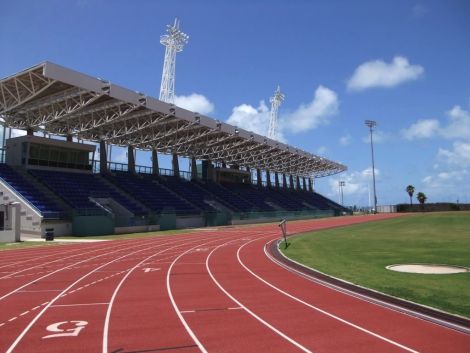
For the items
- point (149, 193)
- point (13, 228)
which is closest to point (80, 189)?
point (149, 193)

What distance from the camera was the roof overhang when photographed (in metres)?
32.8

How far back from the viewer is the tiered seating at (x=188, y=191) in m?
55.6

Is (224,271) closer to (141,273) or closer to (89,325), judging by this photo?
(141,273)

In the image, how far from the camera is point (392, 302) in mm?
9719

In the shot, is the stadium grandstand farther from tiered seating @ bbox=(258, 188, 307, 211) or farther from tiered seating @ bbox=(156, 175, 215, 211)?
tiered seating @ bbox=(258, 188, 307, 211)

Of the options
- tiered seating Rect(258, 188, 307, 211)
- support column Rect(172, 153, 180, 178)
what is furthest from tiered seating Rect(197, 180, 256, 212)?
tiered seating Rect(258, 188, 307, 211)

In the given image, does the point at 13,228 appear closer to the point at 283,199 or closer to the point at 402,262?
the point at 402,262

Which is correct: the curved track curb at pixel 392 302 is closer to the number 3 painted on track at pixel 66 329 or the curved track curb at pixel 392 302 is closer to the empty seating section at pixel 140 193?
the number 3 painted on track at pixel 66 329

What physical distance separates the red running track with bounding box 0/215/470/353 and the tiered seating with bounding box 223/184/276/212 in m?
53.7

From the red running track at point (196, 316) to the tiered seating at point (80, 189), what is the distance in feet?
79.3

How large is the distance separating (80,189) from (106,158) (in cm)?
1097

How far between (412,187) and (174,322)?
11347 centimetres

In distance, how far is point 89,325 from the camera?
8.24m

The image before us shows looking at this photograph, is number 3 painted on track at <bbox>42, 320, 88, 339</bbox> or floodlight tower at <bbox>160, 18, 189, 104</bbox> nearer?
number 3 painted on track at <bbox>42, 320, 88, 339</bbox>
